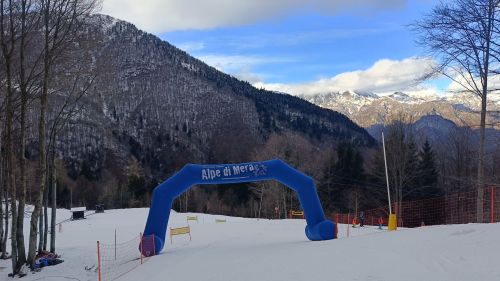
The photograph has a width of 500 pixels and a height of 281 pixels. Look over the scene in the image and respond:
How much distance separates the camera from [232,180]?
19969 mm

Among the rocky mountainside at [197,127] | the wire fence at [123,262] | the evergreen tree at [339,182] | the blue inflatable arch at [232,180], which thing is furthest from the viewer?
the rocky mountainside at [197,127]

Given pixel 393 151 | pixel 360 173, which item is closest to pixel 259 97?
pixel 360 173

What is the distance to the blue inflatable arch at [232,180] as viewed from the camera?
62.1 feet

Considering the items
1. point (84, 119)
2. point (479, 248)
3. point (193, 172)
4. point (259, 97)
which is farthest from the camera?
point (259, 97)

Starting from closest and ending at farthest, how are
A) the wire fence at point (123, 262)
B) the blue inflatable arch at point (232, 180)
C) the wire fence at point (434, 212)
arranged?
the wire fence at point (123, 262)
the blue inflatable arch at point (232, 180)
the wire fence at point (434, 212)

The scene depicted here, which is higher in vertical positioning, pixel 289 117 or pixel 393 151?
pixel 289 117

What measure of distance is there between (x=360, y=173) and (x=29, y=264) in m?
49.5

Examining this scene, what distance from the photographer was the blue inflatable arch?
1894 centimetres

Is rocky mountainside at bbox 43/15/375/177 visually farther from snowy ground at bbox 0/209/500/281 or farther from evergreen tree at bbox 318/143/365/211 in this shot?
snowy ground at bbox 0/209/500/281

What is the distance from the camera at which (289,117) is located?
168375 mm

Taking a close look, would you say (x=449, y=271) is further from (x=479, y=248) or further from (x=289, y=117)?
(x=289, y=117)

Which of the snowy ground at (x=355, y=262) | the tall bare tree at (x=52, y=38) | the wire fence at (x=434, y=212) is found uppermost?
the tall bare tree at (x=52, y=38)

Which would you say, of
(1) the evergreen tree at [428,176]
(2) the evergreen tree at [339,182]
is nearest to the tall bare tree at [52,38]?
(1) the evergreen tree at [428,176]

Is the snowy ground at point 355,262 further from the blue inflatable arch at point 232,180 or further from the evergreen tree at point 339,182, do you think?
the evergreen tree at point 339,182
